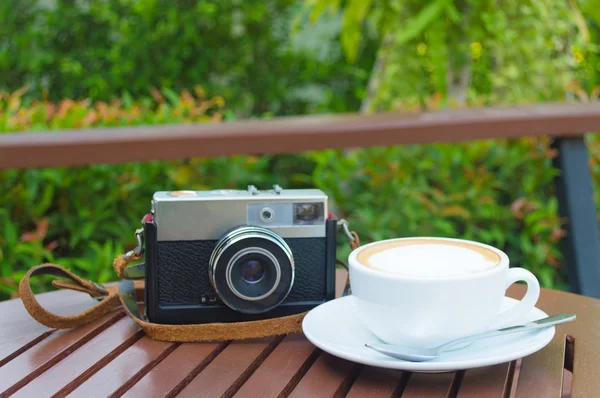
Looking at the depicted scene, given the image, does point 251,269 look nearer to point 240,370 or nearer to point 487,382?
point 240,370

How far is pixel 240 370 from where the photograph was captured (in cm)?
→ 70

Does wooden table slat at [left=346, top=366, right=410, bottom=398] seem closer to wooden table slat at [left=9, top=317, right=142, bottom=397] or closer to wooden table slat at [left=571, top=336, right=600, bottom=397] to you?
wooden table slat at [left=571, top=336, right=600, bottom=397]

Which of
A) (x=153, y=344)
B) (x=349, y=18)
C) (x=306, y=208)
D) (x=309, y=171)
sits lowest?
(x=309, y=171)

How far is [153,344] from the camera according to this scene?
0.77m

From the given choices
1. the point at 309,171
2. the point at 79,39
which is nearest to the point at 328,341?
the point at 309,171

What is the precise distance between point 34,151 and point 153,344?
87 centimetres

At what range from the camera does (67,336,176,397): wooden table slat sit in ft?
2.15

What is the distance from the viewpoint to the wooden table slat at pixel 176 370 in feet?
2.14

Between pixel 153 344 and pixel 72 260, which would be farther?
pixel 72 260

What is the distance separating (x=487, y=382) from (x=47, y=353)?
0.44 metres

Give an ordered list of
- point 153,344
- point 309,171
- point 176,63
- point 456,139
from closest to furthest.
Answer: point 153,344, point 456,139, point 309,171, point 176,63

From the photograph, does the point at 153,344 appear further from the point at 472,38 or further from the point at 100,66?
the point at 100,66

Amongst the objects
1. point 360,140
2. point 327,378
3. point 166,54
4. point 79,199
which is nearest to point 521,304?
point 327,378

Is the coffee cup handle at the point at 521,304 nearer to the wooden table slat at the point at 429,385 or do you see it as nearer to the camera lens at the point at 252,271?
the wooden table slat at the point at 429,385
